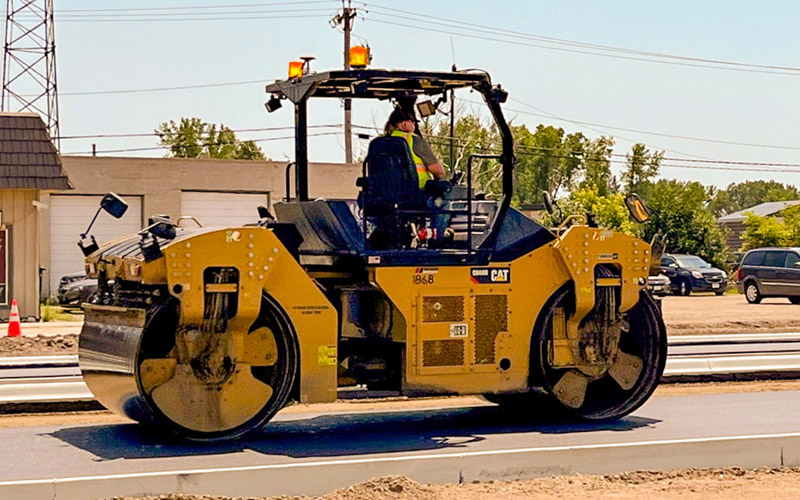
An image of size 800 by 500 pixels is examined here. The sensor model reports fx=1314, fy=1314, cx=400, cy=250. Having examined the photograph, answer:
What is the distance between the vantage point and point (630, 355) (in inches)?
456

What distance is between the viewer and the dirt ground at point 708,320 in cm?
2066

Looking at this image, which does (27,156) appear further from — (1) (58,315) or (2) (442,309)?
(2) (442,309)

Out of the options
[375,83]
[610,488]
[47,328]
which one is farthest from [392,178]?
[47,328]

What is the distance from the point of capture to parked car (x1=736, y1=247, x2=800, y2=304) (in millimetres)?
35281

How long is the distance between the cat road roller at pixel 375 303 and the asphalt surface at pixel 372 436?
301 mm

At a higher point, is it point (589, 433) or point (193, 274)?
point (193, 274)

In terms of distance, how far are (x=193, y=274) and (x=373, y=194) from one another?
69.5 inches

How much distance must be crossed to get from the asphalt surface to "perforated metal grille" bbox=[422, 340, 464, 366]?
0.60 meters

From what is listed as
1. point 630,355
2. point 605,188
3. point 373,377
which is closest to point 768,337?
point 630,355

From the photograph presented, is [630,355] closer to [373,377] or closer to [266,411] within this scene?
[373,377]

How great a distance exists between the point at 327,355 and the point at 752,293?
28.8 m

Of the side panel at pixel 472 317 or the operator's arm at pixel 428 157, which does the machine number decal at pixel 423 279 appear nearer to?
the side panel at pixel 472 317

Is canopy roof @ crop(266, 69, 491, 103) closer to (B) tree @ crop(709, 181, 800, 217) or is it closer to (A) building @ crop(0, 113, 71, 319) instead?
(A) building @ crop(0, 113, 71, 319)

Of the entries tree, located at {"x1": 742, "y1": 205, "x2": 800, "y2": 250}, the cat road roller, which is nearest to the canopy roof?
the cat road roller
